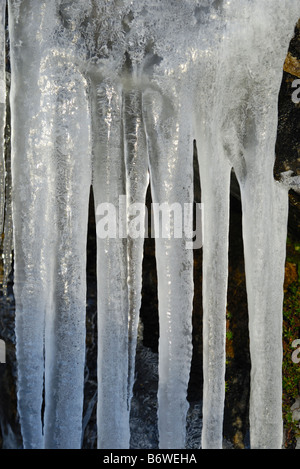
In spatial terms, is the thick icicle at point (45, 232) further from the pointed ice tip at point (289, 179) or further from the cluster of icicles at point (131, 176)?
the pointed ice tip at point (289, 179)

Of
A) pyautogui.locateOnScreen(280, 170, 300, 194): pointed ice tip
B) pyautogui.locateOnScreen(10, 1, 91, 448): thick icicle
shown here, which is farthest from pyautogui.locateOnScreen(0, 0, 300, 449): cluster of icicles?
pyautogui.locateOnScreen(280, 170, 300, 194): pointed ice tip

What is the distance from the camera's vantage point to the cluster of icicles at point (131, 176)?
1865 millimetres

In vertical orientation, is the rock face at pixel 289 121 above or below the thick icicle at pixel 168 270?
above

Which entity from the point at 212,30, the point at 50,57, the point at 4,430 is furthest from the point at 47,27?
the point at 4,430

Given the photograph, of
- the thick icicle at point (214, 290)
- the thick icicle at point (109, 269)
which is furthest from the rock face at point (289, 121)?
the thick icicle at point (109, 269)

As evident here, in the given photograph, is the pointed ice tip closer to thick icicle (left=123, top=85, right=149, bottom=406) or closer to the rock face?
the rock face

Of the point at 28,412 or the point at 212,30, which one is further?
the point at 212,30

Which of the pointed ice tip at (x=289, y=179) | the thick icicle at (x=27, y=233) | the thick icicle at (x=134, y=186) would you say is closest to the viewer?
the thick icicle at (x=27, y=233)

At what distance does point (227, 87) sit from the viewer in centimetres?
203

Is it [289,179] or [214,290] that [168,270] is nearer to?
[214,290]

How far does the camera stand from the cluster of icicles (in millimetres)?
1865

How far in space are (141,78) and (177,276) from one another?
0.70m

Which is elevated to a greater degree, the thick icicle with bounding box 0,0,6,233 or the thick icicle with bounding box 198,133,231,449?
the thick icicle with bounding box 0,0,6,233
